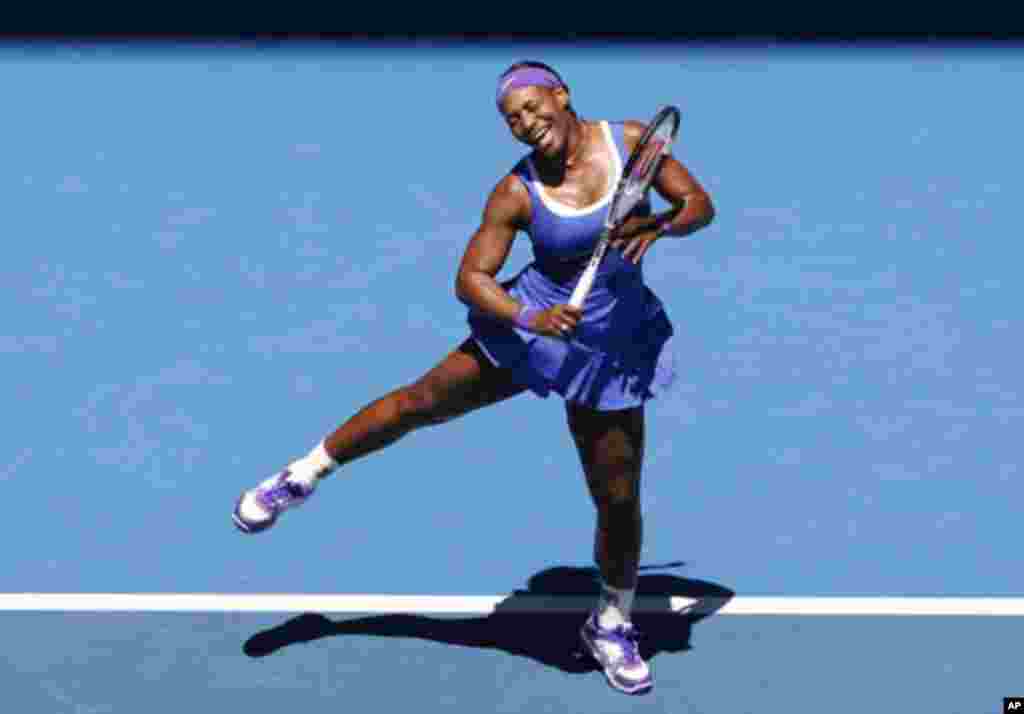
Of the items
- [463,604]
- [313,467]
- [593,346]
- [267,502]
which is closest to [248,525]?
[267,502]

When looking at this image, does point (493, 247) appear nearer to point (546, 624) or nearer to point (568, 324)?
point (568, 324)

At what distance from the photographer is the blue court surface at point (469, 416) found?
25.4 feet

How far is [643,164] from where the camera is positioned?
6938 mm

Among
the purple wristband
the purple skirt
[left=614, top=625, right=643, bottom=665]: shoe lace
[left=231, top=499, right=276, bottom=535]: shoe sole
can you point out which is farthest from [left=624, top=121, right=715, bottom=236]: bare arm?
[left=231, top=499, right=276, bottom=535]: shoe sole

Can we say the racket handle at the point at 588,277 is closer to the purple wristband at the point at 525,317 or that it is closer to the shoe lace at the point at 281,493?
the purple wristband at the point at 525,317

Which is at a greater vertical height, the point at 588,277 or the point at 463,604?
the point at 588,277

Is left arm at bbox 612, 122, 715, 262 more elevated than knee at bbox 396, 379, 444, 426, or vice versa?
left arm at bbox 612, 122, 715, 262

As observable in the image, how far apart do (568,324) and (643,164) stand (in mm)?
640

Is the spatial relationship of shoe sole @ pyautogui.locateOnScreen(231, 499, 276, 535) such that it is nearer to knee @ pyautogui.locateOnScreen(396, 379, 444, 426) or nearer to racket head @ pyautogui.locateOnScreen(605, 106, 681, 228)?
knee @ pyautogui.locateOnScreen(396, 379, 444, 426)

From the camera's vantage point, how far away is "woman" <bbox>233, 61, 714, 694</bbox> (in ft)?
22.7

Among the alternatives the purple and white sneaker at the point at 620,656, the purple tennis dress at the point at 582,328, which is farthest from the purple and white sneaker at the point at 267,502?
the purple and white sneaker at the point at 620,656

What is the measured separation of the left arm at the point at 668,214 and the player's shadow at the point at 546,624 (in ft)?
5.51

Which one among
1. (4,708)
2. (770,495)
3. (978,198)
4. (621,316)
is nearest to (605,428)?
(621,316)

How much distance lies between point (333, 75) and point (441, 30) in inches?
39.4
